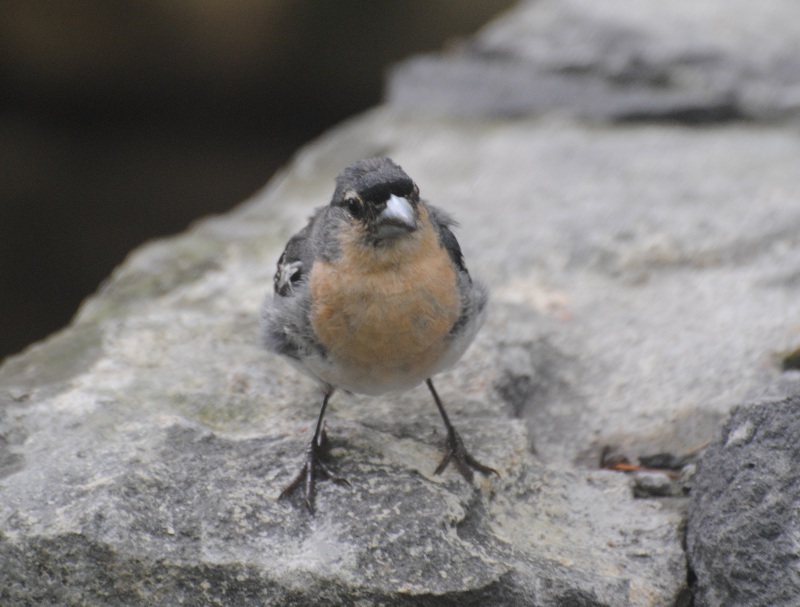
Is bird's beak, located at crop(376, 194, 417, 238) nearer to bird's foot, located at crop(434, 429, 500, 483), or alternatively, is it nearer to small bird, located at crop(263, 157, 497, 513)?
small bird, located at crop(263, 157, 497, 513)

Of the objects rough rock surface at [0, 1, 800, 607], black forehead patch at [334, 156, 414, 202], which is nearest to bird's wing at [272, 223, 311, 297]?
black forehead patch at [334, 156, 414, 202]

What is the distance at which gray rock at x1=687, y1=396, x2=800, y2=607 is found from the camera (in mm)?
2760

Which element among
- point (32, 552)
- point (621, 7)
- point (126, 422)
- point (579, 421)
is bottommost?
point (32, 552)

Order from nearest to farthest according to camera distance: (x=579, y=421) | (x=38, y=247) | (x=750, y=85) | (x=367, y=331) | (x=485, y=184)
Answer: (x=367, y=331) < (x=579, y=421) < (x=485, y=184) < (x=750, y=85) < (x=38, y=247)

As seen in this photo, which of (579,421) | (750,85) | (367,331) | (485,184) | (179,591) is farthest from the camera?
(750,85)

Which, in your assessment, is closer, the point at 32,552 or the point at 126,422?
the point at 32,552

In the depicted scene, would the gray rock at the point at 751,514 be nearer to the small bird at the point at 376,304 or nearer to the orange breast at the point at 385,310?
the small bird at the point at 376,304

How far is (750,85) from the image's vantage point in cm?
627

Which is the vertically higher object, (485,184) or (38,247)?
(485,184)

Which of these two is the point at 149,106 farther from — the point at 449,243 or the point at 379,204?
the point at 379,204

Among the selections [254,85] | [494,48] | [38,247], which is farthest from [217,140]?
[494,48]

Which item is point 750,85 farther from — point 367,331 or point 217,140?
point 217,140

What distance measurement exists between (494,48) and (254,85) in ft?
11.7

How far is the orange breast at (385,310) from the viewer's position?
3.45 meters
